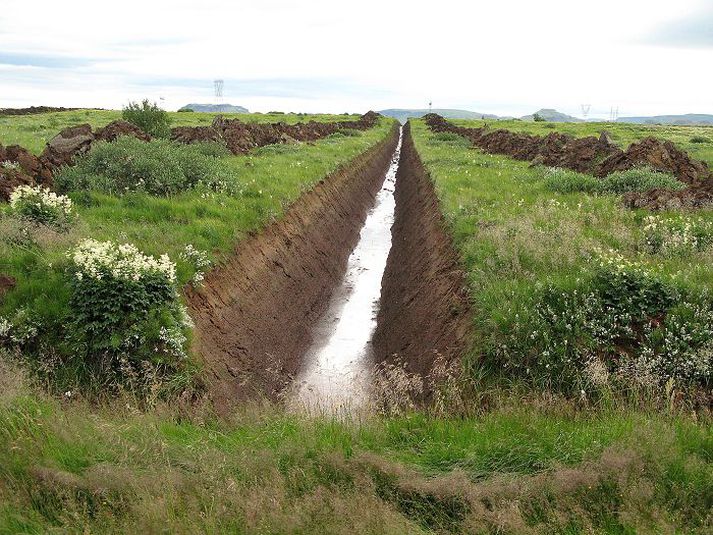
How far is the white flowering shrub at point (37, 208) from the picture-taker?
10.4m

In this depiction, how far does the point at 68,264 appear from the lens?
8578 millimetres

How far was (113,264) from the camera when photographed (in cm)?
793

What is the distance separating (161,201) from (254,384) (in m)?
5.91

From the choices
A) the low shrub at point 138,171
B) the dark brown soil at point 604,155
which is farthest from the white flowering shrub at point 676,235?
the low shrub at point 138,171

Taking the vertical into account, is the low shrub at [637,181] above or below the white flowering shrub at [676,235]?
above

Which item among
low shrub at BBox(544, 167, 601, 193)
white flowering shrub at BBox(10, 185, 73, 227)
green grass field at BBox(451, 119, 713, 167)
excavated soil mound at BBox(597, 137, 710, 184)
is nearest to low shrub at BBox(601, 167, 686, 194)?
low shrub at BBox(544, 167, 601, 193)

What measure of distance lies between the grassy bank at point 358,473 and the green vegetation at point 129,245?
1593 millimetres

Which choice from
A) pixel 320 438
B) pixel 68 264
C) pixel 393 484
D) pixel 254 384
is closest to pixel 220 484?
pixel 320 438

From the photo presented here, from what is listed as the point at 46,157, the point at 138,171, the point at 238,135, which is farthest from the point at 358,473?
the point at 238,135

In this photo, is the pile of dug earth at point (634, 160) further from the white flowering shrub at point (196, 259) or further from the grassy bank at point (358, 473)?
the white flowering shrub at point (196, 259)

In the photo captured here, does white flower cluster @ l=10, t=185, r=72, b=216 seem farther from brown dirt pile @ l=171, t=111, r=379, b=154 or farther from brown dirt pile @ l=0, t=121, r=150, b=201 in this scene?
brown dirt pile @ l=171, t=111, r=379, b=154

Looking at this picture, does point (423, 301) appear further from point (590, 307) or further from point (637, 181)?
point (637, 181)

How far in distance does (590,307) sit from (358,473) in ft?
15.5

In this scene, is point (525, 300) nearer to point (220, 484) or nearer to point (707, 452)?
point (707, 452)
